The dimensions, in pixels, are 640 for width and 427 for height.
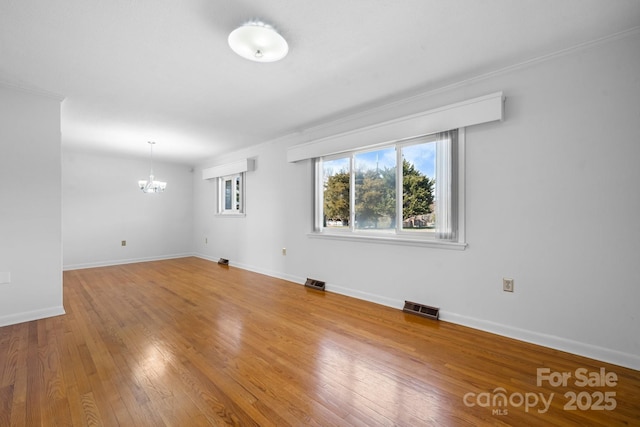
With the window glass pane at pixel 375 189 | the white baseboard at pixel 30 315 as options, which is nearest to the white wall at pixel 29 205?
the white baseboard at pixel 30 315

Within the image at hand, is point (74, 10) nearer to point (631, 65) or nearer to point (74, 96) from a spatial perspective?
point (74, 96)

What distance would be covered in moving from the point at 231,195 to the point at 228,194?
190 millimetres

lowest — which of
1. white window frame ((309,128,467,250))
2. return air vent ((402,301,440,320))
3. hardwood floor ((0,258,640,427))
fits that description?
hardwood floor ((0,258,640,427))

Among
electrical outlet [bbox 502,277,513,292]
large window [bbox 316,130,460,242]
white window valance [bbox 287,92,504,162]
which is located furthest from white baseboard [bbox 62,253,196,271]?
electrical outlet [bbox 502,277,513,292]

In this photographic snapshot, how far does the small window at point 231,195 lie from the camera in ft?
19.5

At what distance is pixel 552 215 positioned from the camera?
240 cm

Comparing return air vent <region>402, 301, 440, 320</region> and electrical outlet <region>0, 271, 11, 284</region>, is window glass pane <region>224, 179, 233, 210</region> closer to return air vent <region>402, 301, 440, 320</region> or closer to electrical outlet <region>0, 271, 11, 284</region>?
electrical outlet <region>0, 271, 11, 284</region>

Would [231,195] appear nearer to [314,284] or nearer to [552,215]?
[314,284]

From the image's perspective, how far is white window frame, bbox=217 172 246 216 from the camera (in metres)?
5.88

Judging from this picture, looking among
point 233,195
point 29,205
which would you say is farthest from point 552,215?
point 233,195

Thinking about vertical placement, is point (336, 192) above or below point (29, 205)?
above

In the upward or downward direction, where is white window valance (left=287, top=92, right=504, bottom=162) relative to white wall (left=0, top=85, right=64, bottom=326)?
upward

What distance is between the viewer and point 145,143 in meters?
5.23

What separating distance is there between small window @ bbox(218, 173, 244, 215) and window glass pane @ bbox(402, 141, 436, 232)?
3669 mm
